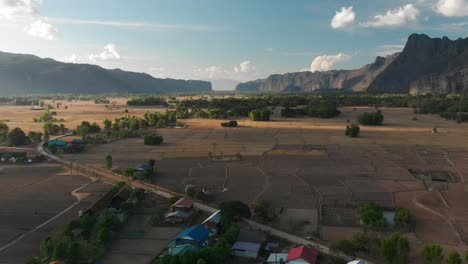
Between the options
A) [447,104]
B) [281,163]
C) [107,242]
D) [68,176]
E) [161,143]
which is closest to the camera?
[107,242]

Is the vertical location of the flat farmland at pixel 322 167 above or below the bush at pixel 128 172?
below

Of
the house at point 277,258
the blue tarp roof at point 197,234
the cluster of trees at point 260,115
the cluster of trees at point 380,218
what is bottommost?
the house at point 277,258

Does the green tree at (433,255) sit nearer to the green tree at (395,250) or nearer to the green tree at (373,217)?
the green tree at (395,250)

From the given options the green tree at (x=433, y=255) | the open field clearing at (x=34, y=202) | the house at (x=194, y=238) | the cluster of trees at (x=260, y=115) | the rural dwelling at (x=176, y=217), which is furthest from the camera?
the cluster of trees at (x=260, y=115)

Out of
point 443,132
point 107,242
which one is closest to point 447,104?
point 443,132

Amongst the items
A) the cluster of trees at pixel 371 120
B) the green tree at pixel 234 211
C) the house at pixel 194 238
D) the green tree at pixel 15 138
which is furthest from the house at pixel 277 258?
the cluster of trees at pixel 371 120

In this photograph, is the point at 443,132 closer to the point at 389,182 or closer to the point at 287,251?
the point at 389,182

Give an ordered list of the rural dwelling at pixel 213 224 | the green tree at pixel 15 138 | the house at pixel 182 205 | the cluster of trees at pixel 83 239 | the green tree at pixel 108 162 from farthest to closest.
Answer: the green tree at pixel 15 138 → the green tree at pixel 108 162 → the house at pixel 182 205 → the rural dwelling at pixel 213 224 → the cluster of trees at pixel 83 239
